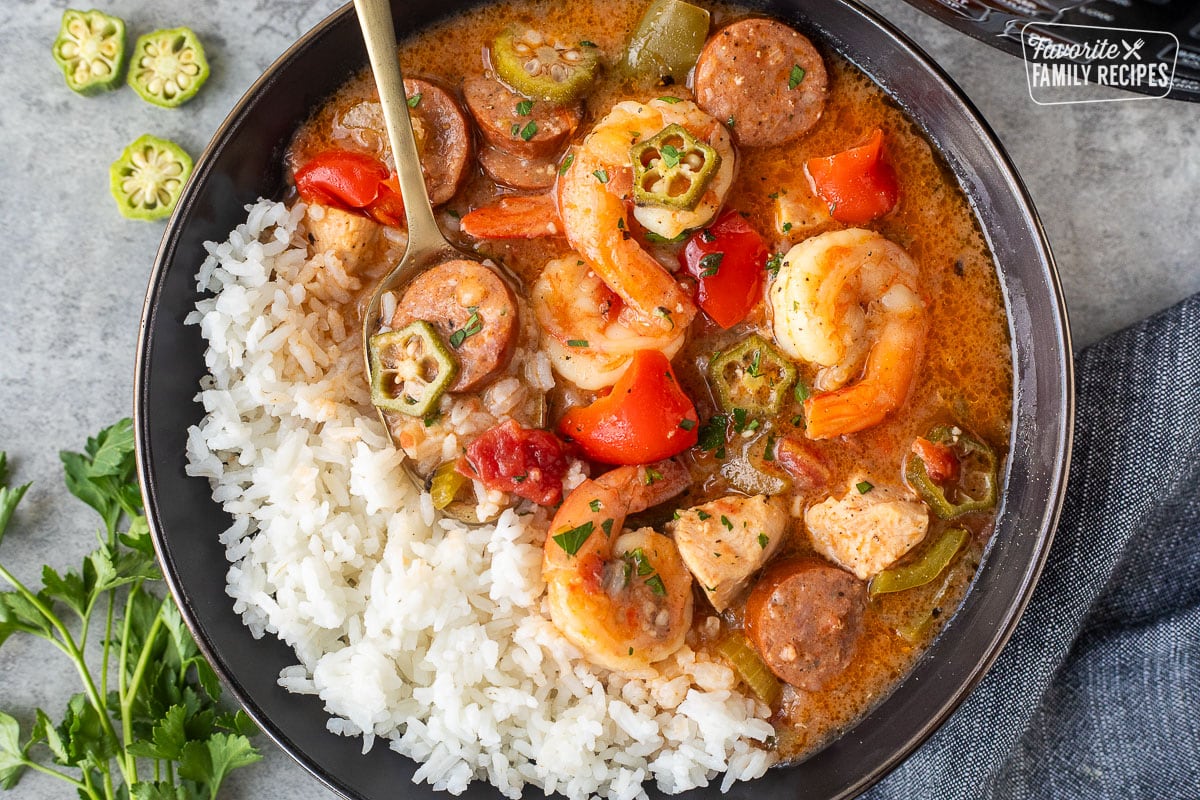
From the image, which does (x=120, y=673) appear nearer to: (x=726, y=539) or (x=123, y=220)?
(x=123, y=220)

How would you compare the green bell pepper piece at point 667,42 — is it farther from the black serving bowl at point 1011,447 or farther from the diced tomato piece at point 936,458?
the diced tomato piece at point 936,458

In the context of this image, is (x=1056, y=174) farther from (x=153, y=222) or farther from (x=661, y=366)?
(x=153, y=222)

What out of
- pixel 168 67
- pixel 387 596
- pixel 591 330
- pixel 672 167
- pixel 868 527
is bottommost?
pixel 868 527

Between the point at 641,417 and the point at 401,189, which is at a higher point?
the point at 401,189

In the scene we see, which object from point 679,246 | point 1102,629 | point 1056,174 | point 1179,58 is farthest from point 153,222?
point 1102,629

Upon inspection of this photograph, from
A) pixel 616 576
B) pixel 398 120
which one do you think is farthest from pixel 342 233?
pixel 616 576

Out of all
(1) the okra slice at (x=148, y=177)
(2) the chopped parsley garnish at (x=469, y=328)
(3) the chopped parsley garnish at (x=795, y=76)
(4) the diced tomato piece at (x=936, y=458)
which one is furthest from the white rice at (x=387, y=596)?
(3) the chopped parsley garnish at (x=795, y=76)
